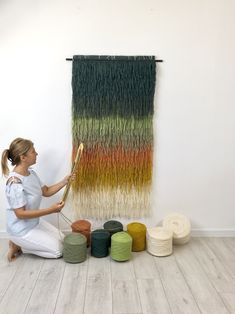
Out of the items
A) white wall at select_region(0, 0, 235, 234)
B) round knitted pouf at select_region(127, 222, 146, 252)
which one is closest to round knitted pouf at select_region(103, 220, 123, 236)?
round knitted pouf at select_region(127, 222, 146, 252)

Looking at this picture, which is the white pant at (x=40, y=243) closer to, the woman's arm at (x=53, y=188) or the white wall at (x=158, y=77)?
the woman's arm at (x=53, y=188)

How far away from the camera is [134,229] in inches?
102

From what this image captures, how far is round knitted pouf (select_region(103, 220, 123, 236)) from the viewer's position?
8.55 ft

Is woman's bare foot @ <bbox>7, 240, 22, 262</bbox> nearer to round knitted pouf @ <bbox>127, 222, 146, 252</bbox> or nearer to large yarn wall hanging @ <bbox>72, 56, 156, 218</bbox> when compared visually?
large yarn wall hanging @ <bbox>72, 56, 156, 218</bbox>

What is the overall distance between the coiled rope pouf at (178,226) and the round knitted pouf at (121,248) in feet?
1.38

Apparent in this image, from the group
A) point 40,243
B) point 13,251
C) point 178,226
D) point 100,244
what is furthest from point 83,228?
point 178,226

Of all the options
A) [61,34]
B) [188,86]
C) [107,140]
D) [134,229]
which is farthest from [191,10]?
[134,229]

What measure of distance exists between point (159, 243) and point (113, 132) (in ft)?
2.99

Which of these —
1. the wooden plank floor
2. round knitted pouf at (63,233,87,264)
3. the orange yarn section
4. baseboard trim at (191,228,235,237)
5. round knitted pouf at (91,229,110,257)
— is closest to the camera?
the wooden plank floor

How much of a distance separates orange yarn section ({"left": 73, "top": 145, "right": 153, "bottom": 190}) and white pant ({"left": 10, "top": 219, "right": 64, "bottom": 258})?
0.47 metres

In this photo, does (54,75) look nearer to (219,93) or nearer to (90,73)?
(90,73)

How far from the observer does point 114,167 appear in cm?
273

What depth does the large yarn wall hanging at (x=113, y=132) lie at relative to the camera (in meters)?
2.61

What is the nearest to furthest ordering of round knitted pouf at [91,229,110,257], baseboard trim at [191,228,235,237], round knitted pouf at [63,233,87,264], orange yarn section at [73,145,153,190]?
round knitted pouf at [63,233,87,264], round knitted pouf at [91,229,110,257], orange yarn section at [73,145,153,190], baseboard trim at [191,228,235,237]
